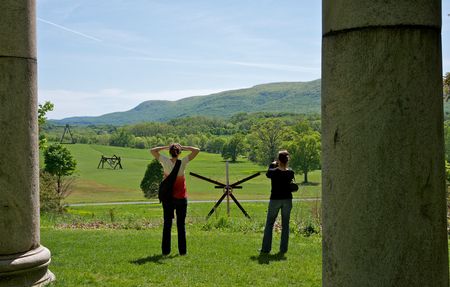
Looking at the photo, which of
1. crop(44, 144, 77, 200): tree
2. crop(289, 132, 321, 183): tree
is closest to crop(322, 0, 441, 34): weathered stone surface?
crop(44, 144, 77, 200): tree

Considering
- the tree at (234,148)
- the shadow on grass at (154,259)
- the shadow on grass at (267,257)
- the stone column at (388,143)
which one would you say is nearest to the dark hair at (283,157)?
the shadow on grass at (267,257)

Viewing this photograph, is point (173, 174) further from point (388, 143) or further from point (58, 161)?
point (58, 161)

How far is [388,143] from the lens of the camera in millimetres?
2607

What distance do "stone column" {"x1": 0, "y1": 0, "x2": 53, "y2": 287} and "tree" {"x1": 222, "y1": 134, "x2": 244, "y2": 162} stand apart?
393 ft

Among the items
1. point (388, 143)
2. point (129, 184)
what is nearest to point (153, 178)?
point (129, 184)

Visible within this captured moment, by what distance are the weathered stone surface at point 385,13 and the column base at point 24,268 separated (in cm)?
419

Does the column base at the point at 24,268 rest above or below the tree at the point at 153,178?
above

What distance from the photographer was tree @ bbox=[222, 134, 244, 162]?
126 m

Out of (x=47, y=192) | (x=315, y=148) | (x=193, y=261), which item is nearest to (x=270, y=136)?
(x=315, y=148)

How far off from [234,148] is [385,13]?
128 metres

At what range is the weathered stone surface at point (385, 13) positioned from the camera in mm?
2596

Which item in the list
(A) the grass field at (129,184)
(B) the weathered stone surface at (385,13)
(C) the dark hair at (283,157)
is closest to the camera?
(B) the weathered stone surface at (385,13)

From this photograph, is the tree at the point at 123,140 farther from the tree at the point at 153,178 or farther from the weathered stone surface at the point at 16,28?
the weathered stone surface at the point at 16,28

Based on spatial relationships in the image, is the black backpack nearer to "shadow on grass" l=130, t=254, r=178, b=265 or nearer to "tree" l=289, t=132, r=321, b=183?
"shadow on grass" l=130, t=254, r=178, b=265
